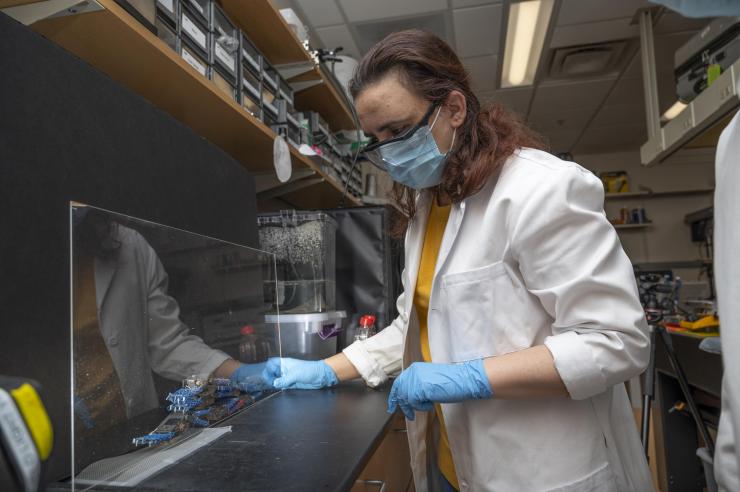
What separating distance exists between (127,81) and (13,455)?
958 mm

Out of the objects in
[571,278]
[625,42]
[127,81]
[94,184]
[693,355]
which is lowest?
[693,355]

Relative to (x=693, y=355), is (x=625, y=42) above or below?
above

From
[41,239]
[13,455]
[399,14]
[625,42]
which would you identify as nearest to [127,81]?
[41,239]

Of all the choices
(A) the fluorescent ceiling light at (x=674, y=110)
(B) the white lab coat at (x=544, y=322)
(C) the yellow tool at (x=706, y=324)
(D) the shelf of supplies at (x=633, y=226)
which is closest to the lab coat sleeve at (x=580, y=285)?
(B) the white lab coat at (x=544, y=322)

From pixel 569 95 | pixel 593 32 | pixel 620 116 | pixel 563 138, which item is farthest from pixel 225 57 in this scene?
pixel 563 138

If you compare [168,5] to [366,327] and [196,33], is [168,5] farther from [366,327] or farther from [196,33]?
[366,327]

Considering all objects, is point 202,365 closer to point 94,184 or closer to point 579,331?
point 94,184

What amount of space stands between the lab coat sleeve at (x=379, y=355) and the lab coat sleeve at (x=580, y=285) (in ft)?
1.33

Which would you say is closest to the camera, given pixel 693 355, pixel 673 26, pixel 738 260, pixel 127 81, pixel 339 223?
pixel 738 260

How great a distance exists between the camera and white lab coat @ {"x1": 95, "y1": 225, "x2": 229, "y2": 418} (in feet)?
2.05

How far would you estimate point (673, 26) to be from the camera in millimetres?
2947

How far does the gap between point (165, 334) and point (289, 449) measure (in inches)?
9.9

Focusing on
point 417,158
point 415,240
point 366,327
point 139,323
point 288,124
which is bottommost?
point 366,327

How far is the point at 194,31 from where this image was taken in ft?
3.87
